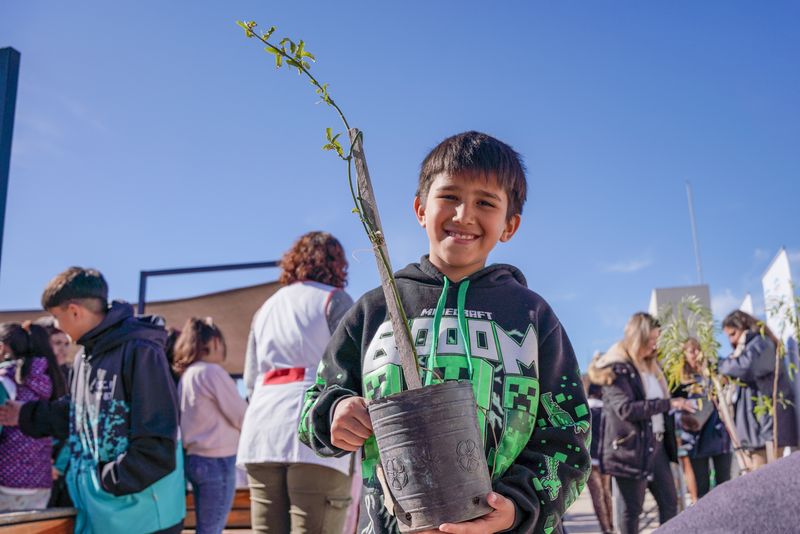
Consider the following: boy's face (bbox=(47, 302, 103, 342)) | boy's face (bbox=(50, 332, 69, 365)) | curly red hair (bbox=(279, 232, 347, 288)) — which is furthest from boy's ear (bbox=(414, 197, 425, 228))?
boy's face (bbox=(50, 332, 69, 365))

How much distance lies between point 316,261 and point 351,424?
2101 mm

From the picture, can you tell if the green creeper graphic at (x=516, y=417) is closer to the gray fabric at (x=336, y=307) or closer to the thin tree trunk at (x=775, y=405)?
the gray fabric at (x=336, y=307)

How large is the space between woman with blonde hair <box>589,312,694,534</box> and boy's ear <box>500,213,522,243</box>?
3.62m

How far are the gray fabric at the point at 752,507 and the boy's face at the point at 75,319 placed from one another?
3.21 metres

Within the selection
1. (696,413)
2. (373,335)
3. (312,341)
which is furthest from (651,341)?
(373,335)

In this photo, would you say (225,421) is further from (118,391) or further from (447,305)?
(447,305)

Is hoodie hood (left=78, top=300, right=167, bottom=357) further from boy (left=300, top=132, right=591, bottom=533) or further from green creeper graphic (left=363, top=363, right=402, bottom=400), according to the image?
green creeper graphic (left=363, top=363, right=402, bottom=400)

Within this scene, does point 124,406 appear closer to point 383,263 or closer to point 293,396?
point 293,396

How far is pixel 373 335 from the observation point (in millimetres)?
1694

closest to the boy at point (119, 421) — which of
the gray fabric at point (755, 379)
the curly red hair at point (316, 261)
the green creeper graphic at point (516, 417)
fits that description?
the curly red hair at point (316, 261)

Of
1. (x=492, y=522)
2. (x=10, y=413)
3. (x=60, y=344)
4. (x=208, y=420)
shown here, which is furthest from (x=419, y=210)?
(x=60, y=344)

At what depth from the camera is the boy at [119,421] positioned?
2986 millimetres

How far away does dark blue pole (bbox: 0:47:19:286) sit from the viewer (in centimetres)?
266

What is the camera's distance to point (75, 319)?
337 cm
